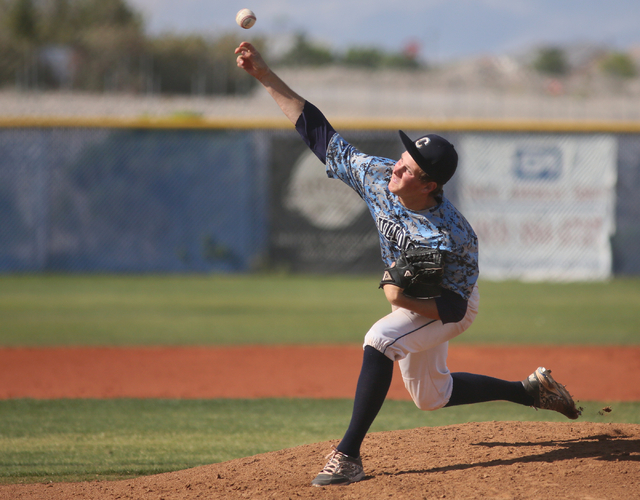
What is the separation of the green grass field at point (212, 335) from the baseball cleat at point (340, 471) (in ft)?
3.31

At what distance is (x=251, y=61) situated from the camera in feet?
11.2

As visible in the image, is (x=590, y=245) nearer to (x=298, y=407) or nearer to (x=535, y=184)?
(x=535, y=184)

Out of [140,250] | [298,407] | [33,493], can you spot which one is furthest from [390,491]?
[140,250]

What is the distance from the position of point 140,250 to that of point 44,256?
1742 mm

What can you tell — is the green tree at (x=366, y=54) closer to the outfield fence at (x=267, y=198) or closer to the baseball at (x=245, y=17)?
the outfield fence at (x=267, y=198)

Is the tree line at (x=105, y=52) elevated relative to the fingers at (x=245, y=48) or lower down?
elevated

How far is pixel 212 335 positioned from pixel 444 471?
17.1 feet

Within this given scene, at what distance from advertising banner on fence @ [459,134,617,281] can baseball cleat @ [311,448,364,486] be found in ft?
33.5

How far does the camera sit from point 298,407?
5121 mm

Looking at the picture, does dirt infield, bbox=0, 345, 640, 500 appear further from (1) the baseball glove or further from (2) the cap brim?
(2) the cap brim

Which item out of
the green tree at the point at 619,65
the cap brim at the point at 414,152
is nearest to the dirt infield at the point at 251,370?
the cap brim at the point at 414,152

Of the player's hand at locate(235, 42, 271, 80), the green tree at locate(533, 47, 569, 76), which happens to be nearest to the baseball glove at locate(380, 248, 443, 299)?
the player's hand at locate(235, 42, 271, 80)

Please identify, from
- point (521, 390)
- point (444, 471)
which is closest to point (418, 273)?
point (444, 471)

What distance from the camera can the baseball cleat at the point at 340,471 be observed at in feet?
9.66
